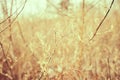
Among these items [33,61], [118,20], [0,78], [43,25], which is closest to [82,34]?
[0,78]

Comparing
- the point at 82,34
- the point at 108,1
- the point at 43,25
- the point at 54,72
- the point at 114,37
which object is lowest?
the point at 43,25

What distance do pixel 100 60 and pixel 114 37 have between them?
122 cm

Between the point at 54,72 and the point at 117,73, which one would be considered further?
the point at 117,73

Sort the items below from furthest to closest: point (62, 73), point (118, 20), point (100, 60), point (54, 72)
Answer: point (118, 20)
point (100, 60)
point (54, 72)
point (62, 73)

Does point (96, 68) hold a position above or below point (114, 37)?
above

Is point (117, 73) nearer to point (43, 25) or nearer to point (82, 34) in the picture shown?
point (82, 34)

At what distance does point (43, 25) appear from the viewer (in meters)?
6.92

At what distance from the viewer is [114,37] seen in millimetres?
4613

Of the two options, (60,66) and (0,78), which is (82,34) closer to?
(60,66)

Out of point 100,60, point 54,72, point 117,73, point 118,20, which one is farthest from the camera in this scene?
point 118,20

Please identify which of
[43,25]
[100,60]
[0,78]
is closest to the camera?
[0,78]

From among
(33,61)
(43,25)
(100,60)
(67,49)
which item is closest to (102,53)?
(100,60)

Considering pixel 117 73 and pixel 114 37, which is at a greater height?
pixel 117 73

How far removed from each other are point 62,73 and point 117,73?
0.73 m
